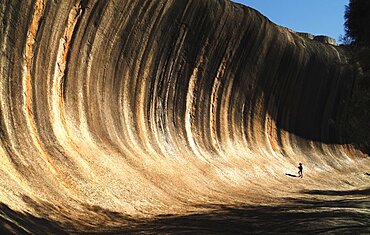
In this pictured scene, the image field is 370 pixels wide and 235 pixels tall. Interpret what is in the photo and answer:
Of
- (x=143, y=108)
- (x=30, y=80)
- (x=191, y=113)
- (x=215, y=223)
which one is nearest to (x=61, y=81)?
(x=30, y=80)

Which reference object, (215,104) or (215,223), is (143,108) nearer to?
(215,104)

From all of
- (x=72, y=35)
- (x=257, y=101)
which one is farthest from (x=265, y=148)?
(x=72, y=35)

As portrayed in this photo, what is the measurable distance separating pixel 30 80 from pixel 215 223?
789 centimetres

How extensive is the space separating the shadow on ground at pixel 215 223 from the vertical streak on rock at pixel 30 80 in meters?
2.84

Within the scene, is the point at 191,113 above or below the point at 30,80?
above

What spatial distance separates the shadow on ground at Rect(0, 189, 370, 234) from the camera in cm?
1059

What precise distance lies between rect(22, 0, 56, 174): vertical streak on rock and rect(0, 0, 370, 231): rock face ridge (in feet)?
0.15

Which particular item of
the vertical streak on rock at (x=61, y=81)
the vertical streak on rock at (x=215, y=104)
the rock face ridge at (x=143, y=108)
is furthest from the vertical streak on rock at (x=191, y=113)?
the vertical streak on rock at (x=61, y=81)

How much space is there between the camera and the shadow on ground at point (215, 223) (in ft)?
34.7

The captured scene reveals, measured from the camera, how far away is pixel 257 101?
32.6 metres

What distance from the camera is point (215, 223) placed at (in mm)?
13109

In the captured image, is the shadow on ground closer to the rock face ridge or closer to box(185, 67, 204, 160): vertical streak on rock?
the rock face ridge

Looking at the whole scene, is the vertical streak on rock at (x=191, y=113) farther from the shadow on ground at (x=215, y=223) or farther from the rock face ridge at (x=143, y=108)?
the shadow on ground at (x=215, y=223)

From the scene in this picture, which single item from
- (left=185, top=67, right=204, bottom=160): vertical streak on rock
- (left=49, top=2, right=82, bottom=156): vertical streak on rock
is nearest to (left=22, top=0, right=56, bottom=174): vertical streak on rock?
(left=49, top=2, right=82, bottom=156): vertical streak on rock
